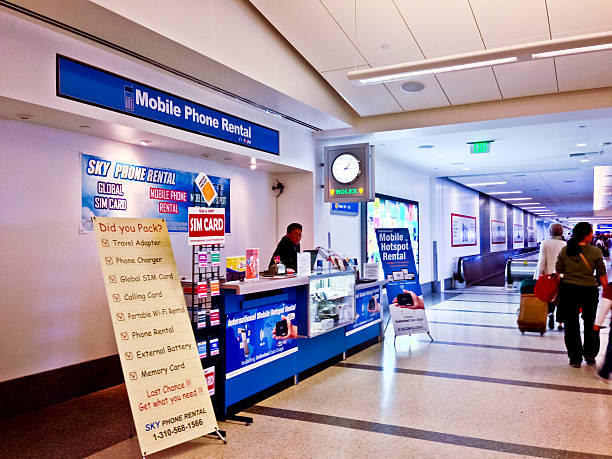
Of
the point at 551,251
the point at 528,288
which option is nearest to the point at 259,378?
the point at 551,251

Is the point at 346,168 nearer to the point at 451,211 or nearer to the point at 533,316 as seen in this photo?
the point at 533,316

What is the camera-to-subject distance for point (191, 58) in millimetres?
4410

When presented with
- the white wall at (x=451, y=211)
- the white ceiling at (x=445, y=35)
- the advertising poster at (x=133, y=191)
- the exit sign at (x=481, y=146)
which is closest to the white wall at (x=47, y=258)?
the advertising poster at (x=133, y=191)

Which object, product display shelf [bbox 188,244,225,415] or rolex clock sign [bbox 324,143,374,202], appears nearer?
product display shelf [bbox 188,244,225,415]

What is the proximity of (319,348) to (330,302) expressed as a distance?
50 centimetres

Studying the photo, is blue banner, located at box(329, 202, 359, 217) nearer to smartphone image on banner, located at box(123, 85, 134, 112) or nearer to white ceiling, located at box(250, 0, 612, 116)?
white ceiling, located at box(250, 0, 612, 116)

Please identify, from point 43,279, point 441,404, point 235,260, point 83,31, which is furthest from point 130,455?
point 83,31

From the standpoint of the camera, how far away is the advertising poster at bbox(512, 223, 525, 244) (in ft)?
88.8

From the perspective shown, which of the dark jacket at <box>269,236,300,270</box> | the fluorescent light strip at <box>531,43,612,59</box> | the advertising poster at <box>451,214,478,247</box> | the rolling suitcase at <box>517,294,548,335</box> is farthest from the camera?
the advertising poster at <box>451,214,478,247</box>

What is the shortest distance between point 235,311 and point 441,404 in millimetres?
1885

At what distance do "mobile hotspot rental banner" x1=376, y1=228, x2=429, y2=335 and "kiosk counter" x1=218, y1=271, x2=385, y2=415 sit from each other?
672mm

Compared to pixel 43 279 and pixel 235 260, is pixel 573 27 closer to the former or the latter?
pixel 235 260

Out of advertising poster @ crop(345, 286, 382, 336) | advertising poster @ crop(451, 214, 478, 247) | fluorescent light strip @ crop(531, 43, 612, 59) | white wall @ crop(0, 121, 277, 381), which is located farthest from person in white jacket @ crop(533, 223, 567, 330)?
advertising poster @ crop(451, 214, 478, 247)

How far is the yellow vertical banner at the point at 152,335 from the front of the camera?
3.20 meters
